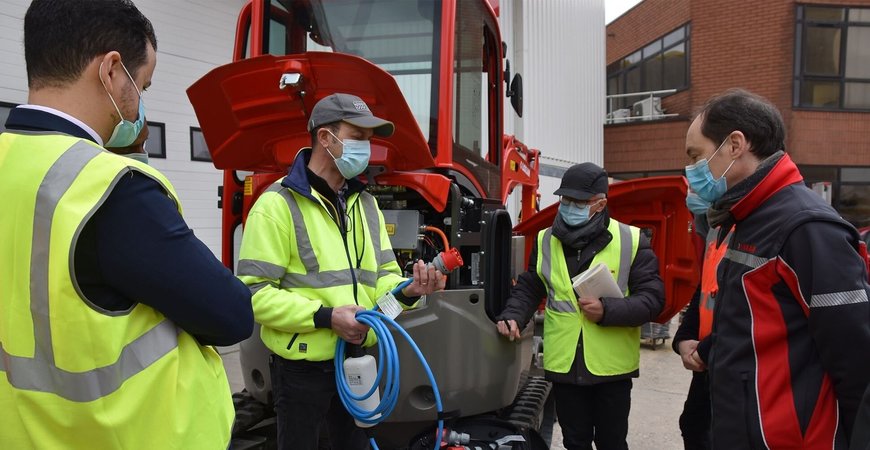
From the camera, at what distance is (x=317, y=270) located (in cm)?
249

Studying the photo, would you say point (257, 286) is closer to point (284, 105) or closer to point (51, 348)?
point (51, 348)

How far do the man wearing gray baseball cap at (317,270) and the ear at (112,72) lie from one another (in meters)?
1.06

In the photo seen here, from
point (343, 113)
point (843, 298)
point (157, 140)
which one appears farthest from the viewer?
point (157, 140)

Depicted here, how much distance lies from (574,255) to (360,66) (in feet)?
4.93

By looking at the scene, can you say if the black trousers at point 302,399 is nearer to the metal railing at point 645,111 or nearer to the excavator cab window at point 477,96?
the excavator cab window at point 477,96

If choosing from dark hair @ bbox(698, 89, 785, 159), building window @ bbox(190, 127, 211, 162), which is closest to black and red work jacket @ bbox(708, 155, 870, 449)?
dark hair @ bbox(698, 89, 785, 159)

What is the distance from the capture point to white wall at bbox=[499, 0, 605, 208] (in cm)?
873

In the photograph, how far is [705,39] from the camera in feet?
51.3

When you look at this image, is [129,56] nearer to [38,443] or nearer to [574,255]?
[38,443]

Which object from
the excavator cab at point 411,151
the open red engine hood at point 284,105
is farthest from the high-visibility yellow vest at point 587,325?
the open red engine hood at point 284,105

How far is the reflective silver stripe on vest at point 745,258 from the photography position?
1898 mm

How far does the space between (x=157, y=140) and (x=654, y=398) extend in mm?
6141

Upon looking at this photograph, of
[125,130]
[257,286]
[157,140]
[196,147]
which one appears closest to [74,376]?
[125,130]

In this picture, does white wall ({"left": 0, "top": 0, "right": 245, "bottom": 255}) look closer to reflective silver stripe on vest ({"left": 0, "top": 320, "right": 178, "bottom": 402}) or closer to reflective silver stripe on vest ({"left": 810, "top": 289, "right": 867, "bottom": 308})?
reflective silver stripe on vest ({"left": 0, "top": 320, "right": 178, "bottom": 402})
